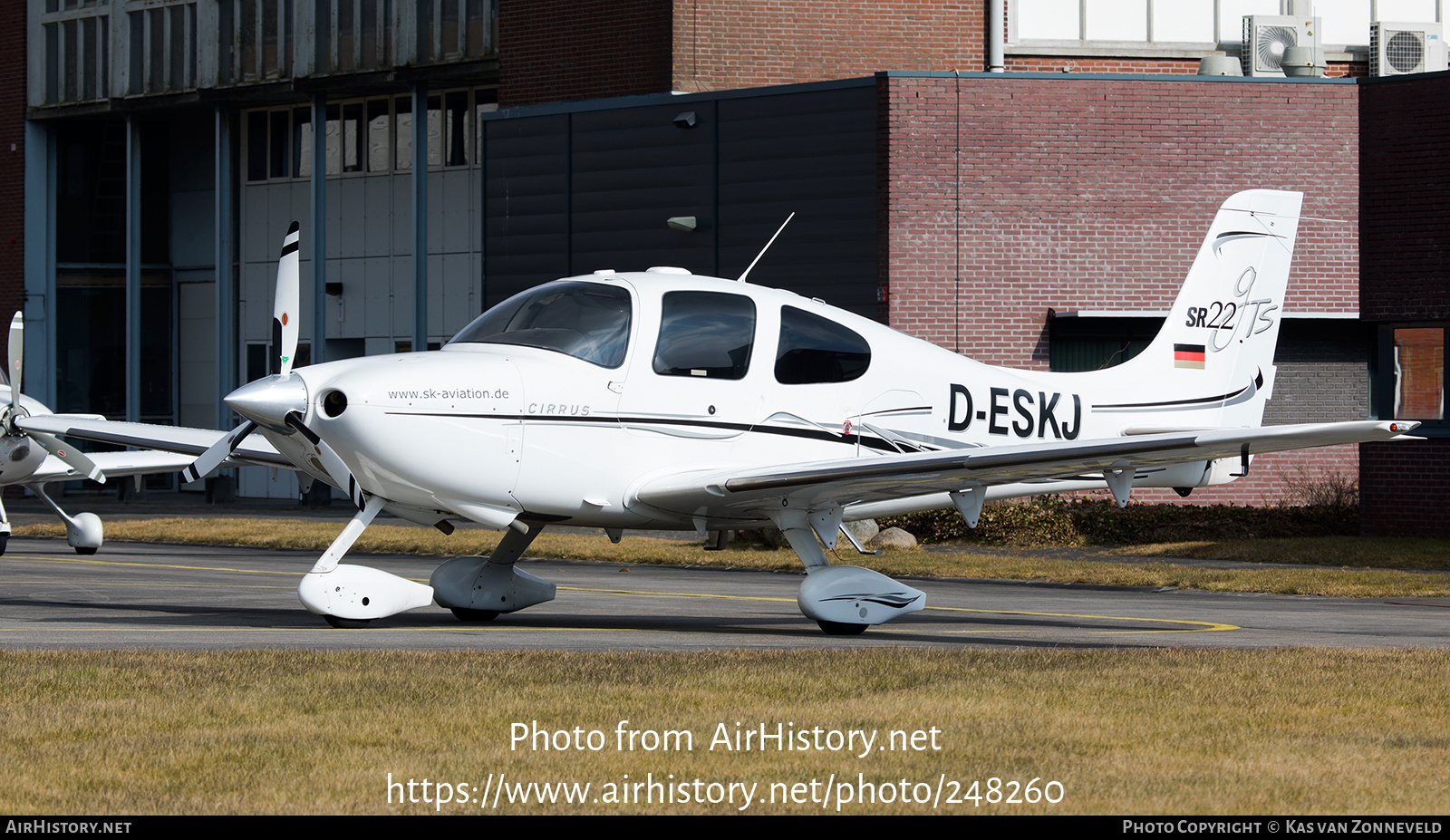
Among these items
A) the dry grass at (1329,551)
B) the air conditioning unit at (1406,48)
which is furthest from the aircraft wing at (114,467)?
the air conditioning unit at (1406,48)

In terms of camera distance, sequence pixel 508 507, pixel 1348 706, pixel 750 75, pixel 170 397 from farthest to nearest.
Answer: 1. pixel 170 397
2. pixel 750 75
3. pixel 508 507
4. pixel 1348 706

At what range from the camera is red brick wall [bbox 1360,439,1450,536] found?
21.2 m

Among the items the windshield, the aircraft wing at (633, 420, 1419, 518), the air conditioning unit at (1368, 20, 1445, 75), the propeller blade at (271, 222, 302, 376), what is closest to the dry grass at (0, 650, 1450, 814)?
the aircraft wing at (633, 420, 1419, 518)

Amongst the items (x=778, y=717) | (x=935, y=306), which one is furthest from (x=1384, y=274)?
(x=778, y=717)

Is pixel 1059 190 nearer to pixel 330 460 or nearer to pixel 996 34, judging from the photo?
pixel 996 34

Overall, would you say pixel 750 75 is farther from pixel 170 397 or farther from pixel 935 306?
pixel 170 397

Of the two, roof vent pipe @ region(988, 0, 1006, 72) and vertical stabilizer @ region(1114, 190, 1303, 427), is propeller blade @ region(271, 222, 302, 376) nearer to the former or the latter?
vertical stabilizer @ region(1114, 190, 1303, 427)

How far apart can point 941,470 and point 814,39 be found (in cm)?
1767

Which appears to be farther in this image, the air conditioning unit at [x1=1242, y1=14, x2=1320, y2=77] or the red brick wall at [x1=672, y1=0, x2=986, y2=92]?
the red brick wall at [x1=672, y1=0, x2=986, y2=92]

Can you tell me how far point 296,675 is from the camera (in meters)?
8.53

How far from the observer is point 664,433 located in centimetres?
1133

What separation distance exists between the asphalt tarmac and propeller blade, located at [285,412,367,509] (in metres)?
0.99

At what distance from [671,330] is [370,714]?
Answer: 459 cm

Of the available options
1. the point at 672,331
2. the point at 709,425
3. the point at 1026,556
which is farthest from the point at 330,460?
the point at 1026,556
